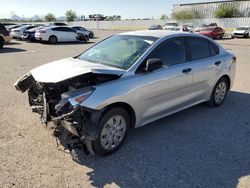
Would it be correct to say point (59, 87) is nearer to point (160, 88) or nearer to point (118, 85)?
point (118, 85)

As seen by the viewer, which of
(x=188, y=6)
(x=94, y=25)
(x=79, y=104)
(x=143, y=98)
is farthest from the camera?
(x=94, y=25)

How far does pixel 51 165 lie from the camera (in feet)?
12.4

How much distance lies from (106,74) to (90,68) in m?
0.25

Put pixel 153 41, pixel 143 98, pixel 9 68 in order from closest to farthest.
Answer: pixel 143 98
pixel 153 41
pixel 9 68

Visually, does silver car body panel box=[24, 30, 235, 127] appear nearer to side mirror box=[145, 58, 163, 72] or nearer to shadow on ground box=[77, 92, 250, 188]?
side mirror box=[145, 58, 163, 72]

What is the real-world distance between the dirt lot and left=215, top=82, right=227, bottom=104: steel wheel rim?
559 millimetres

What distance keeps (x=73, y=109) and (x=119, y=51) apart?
1650 millimetres

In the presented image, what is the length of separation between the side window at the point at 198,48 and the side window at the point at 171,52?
0.28 m

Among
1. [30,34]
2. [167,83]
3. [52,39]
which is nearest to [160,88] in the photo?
[167,83]

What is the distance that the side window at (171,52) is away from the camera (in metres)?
4.72

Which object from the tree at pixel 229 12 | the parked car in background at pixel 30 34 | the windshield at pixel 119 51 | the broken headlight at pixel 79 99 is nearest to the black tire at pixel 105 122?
the broken headlight at pixel 79 99

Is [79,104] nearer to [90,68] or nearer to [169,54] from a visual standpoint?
[90,68]

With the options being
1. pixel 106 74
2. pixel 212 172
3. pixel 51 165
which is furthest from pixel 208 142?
pixel 51 165

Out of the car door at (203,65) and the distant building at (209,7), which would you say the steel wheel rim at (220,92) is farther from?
the distant building at (209,7)
